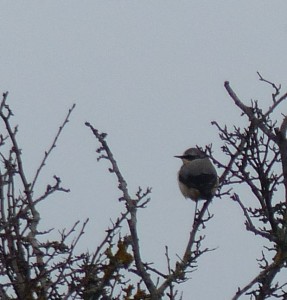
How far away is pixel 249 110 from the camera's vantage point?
5.16 m

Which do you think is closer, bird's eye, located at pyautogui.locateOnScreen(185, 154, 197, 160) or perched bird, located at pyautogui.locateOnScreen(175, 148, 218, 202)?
perched bird, located at pyautogui.locateOnScreen(175, 148, 218, 202)

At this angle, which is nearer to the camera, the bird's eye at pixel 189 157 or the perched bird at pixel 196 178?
the perched bird at pixel 196 178

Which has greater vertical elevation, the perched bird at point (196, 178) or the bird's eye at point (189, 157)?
the bird's eye at point (189, 157)

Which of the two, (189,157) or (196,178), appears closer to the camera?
(196,178)

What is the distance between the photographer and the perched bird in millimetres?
11203


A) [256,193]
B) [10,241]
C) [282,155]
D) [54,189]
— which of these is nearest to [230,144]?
[256,193]

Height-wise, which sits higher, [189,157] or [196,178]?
[189,157]

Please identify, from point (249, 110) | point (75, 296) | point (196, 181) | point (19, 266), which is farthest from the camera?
point (196, 181)

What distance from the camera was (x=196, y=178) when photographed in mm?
11586

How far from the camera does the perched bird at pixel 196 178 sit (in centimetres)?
1120

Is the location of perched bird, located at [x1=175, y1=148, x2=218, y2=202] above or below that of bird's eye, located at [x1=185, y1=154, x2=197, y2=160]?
below

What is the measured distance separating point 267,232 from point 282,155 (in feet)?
1.92

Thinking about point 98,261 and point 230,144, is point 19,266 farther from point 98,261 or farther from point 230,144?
point 230,144

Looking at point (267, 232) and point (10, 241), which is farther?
point (267, 232)
